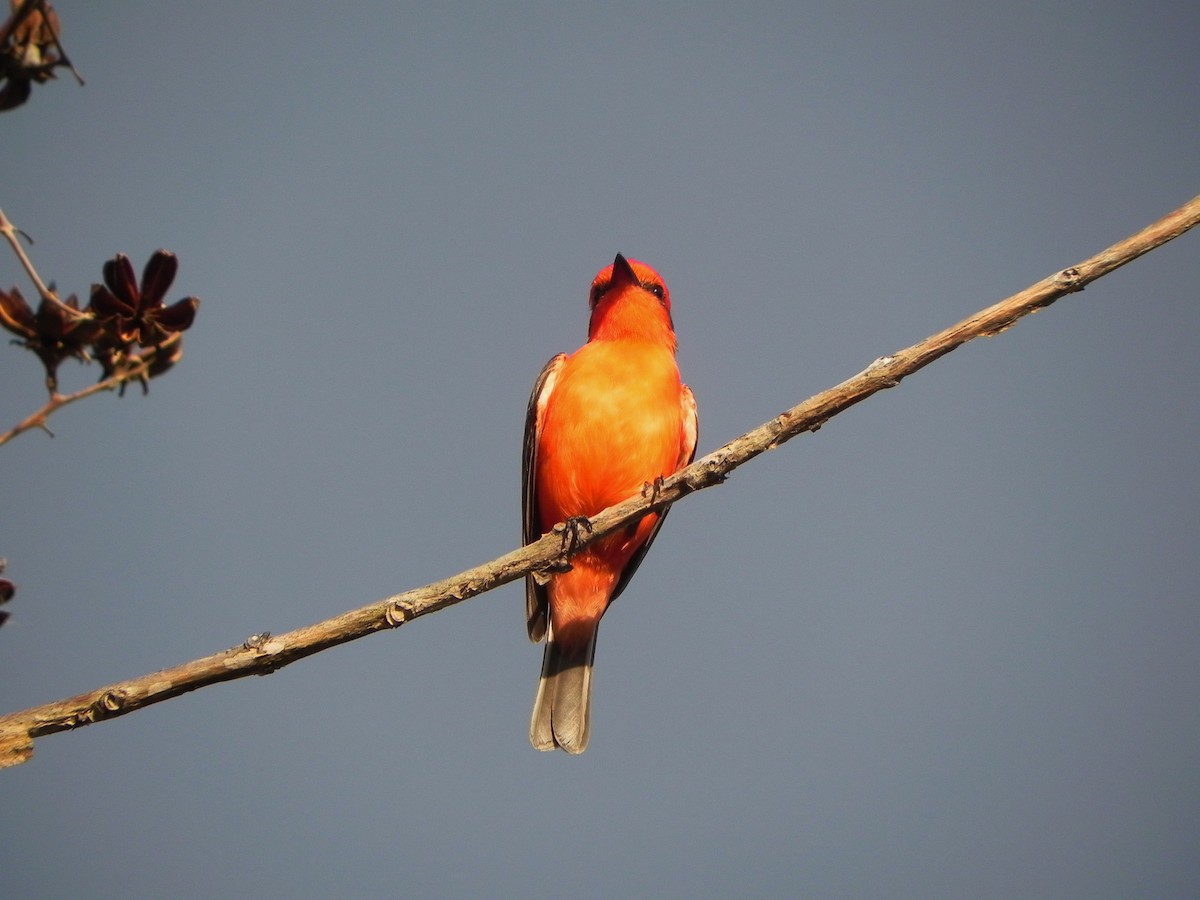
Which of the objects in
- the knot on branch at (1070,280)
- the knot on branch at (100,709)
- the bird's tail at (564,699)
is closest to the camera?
the knot on branch at (100,709)

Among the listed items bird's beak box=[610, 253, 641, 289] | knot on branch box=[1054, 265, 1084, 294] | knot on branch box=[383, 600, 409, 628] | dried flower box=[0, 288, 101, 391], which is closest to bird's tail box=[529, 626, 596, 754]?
bird's beak box=[610, 253, 641, 289]

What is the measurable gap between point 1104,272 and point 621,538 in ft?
13.0

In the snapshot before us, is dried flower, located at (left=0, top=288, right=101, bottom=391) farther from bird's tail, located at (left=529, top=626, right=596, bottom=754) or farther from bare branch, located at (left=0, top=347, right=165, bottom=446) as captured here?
bird's tail, located at (left=529, top=626, right=596, bottom=754)

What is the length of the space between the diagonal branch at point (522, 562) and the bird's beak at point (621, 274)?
3.37 meters

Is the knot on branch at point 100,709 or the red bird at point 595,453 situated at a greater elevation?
the red bird at point 595,453

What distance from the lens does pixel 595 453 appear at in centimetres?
650

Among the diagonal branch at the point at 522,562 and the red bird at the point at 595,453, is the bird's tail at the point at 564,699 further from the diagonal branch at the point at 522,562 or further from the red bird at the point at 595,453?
the diagonal branch at the point at 522,562

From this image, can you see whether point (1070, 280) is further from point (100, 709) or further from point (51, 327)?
point (100, 709)

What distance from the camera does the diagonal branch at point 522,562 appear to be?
3.11 meters

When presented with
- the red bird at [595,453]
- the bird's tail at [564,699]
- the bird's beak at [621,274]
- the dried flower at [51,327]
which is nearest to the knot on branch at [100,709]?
the dried flower at [51,327]

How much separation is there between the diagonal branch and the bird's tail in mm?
3041

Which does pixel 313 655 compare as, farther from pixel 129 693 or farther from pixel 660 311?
pixel 660 311

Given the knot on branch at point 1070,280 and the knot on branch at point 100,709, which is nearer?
the knot on branch at point 100,709

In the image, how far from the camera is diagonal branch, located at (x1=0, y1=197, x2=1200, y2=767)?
3111 millimetres
